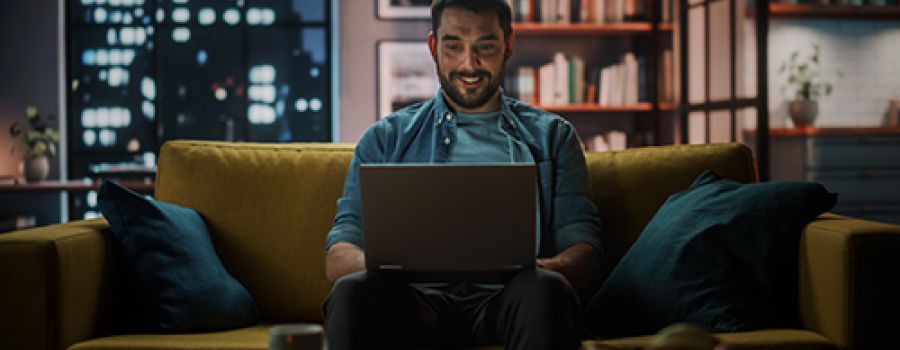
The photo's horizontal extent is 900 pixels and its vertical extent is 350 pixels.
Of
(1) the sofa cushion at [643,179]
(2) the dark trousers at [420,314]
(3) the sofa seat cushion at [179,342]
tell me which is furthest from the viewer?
(1) the sofa cushion at [643,179]

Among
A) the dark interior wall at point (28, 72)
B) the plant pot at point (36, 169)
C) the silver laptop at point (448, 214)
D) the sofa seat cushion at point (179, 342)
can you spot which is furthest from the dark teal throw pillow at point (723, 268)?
the dark interior wall at point (28, 72)

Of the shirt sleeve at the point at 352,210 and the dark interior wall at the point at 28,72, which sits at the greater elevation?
the dark interior wall at the point at 28,72

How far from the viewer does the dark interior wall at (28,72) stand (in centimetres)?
623

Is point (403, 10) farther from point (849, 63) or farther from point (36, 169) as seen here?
point (849, 63)

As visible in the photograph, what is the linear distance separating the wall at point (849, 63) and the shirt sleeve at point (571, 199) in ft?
12.9

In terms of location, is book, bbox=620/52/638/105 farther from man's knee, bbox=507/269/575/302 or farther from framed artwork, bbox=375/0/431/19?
man's knee, bbox=507/269/575/302

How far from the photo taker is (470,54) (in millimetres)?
2143

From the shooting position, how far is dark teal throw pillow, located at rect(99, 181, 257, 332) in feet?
6.59

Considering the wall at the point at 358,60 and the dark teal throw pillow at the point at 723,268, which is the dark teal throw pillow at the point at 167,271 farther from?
the wall at the point at 358,60

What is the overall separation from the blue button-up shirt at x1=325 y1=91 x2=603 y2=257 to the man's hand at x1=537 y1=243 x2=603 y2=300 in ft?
0.08

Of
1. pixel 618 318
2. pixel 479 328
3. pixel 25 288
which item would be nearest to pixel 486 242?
pixel 479 328

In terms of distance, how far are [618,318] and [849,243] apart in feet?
1.61

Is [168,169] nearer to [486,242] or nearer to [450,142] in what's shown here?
[450,142]

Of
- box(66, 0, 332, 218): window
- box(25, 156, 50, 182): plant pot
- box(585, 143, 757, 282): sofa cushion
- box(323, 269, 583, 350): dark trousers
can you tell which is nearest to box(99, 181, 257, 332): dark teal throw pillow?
box(323, 269, 583, 350): dark trousers
